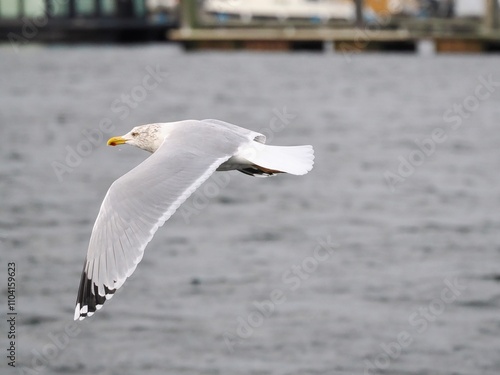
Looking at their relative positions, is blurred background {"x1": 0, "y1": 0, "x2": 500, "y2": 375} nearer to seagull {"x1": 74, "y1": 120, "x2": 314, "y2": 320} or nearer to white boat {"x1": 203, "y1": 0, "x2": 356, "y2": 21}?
seagull {"x1": 74, "y1": 120, "x2": 314, "y2": 320}

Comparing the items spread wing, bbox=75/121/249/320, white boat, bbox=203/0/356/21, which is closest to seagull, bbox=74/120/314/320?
spread wing, bbox=75/121/249/320

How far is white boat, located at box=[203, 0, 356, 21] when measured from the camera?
73188mm

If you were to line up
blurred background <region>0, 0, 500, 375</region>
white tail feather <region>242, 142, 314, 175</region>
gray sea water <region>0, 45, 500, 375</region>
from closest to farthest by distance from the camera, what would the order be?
1. white tail feather <region>242, 142, 314, 175</region>
2. gray sea water <region>0, 45, 500, 375</region>
3. blurred background <region>0, 0, 500, 375</region>

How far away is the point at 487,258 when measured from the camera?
1988 cm

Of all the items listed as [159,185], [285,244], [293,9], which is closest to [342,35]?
[293,9]

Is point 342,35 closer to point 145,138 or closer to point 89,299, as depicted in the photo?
point 145,138

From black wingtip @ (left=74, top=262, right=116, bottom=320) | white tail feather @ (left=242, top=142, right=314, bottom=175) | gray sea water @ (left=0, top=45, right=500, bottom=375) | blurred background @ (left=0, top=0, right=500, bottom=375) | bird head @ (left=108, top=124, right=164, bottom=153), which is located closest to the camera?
black wingtip @ (left=74, top=262, right=116, bottom=320)

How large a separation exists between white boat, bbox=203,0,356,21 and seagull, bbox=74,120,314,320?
63335 millimetres

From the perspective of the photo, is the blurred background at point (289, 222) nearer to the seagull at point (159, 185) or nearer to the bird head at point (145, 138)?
the bird head at point (145, 138)

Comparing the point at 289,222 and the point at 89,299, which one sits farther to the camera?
the point at 289,222

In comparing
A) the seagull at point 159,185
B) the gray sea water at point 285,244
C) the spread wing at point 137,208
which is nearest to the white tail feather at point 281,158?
the seagull at point 159,185

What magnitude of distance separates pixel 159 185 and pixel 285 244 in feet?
41.7

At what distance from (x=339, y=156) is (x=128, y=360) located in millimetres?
17080

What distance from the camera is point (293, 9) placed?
241ft
